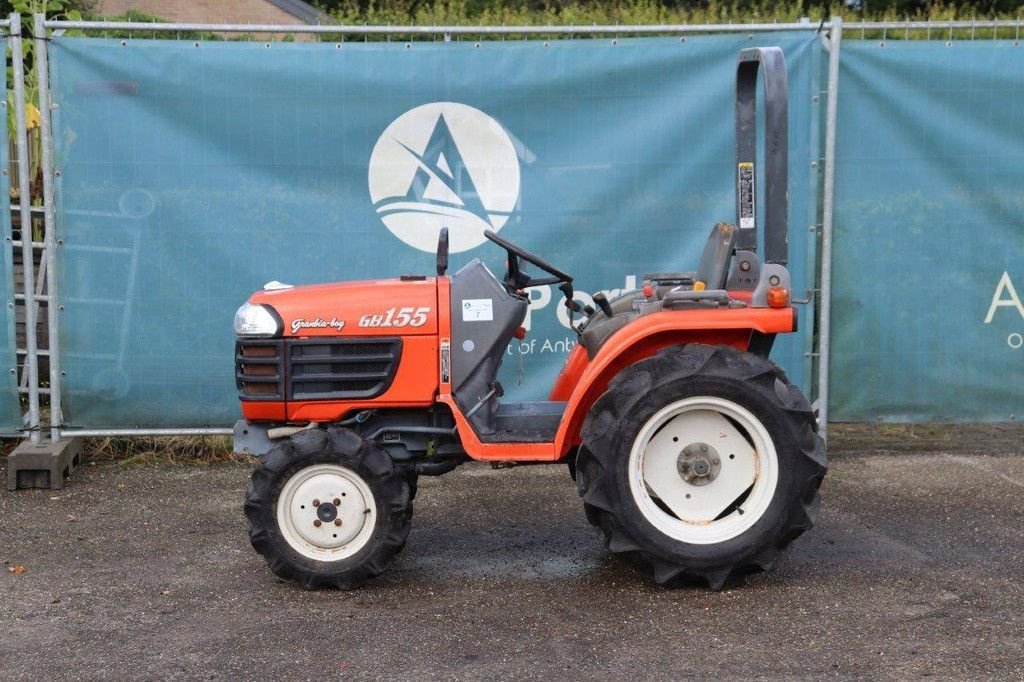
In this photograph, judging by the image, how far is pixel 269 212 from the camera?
22.6 feet

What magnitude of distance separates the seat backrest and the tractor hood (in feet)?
3.85

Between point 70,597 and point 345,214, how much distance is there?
274cm

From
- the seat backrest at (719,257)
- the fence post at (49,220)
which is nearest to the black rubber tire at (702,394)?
the seat backrest at (719,257)

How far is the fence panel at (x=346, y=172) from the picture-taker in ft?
22.3

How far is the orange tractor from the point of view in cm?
481

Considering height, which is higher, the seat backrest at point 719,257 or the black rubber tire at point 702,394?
the seat backrest at point 719,257

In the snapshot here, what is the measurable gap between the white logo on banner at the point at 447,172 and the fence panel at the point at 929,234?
1.92m

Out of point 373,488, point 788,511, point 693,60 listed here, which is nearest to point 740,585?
point 788,511

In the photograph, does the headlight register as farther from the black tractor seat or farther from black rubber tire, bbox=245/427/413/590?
the black tractor seat

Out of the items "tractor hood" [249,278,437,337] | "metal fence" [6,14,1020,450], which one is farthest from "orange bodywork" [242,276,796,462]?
"metal fence" [6,14,1020,450]

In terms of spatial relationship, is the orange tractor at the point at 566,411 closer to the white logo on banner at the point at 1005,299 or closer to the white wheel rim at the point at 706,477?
the white wheel rim at the point at 706,477

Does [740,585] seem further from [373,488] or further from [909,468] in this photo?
[909,468]

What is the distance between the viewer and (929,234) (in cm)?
690

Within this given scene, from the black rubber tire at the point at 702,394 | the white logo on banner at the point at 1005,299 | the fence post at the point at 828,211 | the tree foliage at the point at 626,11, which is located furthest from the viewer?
the tree foliage at the point at 626,11
